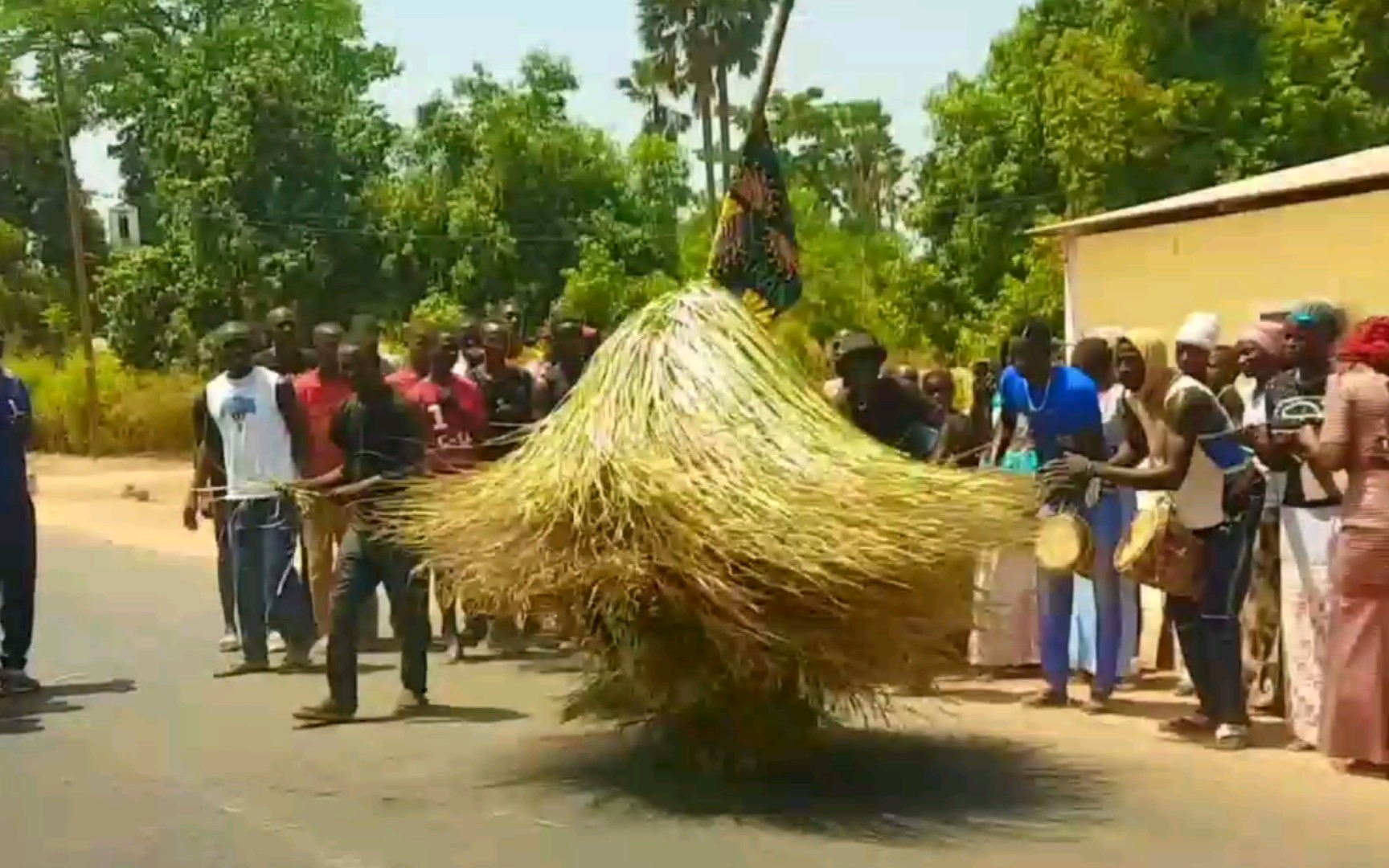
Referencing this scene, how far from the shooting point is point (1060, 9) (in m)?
28.6

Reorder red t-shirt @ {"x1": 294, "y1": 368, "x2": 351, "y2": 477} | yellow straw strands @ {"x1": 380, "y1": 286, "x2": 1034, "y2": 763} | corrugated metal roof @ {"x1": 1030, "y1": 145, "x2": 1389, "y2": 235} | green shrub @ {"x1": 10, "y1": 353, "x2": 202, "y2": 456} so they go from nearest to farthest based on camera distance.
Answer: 1. yellow straw strands @ {"x1": 380, "y1": 286, "x2": 1034, "y2": 763}
2. red t-shirt @ {"x1": 294, "y1": 368, "x2": 351, "y2": 477}
3. corrugated metal roof @ {"x1": 1030, "y1": 145, "x2": 1389, "y2": 235}
4. green shrub @ {"x1": 10, "y1": 353, "x2": 202, "y2": 456}

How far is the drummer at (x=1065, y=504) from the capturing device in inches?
321

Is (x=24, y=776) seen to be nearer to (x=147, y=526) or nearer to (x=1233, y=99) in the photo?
(x=147, y=526)

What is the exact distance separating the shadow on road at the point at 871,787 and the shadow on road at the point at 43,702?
8.83 feet

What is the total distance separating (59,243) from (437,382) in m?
43.6

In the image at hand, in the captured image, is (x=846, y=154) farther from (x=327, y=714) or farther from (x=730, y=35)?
(x=327, y=714)

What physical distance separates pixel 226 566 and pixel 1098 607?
4798 millimetres

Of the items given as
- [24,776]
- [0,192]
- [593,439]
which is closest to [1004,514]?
[593,439]

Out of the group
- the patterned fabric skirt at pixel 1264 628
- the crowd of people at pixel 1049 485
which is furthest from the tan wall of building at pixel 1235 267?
the patterned fabric skirt at pixel 1264 628

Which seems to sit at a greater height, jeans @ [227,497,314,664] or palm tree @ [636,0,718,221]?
palm tree @ [636,0,718,221]

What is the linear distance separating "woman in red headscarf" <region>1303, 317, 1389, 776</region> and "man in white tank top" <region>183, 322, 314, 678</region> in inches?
205

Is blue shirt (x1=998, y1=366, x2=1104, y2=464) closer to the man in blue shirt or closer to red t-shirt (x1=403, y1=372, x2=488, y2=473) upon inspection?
red t-shirt (x1=403, y1=372, x2=488, y2=473)

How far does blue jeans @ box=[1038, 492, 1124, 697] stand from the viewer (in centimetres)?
830

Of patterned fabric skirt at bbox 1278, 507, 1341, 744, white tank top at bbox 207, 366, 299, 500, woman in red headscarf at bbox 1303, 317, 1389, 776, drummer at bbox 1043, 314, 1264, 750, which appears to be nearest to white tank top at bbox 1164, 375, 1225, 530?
drummer at bbox 1043, 314, 1264, 750
